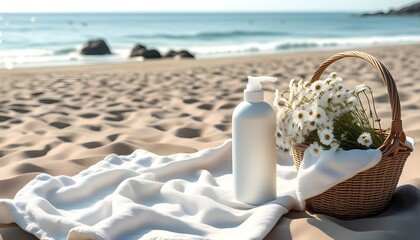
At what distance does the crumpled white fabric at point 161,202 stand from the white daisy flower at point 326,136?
0.15ft

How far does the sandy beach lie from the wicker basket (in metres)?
0.05

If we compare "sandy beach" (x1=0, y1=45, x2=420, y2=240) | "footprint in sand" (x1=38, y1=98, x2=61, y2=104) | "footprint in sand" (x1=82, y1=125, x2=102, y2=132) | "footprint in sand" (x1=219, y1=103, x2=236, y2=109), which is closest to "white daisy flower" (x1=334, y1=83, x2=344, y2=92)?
"sandy beach" (x1=0, y1=45, x2=420, y2=240)

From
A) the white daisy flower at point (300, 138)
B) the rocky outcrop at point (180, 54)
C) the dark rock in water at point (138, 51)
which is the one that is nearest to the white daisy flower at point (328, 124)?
the white daisy flower at point (300, 138)

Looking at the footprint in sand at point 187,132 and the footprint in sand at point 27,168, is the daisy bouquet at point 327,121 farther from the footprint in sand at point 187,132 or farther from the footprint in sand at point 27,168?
the footprint in sand at point 187,132

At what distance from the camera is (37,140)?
3477 millimetres

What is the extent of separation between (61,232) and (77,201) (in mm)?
367

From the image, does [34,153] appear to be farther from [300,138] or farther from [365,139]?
[365,139]

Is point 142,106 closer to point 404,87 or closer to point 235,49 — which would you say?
point 404,87

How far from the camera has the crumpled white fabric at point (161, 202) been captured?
6.10 ft

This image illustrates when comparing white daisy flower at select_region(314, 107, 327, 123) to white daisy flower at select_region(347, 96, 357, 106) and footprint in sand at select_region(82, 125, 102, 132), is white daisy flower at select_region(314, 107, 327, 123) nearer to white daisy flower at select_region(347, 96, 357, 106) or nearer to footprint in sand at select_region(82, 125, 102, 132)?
white daisy flower at select_region(347, 96, 357, 106)

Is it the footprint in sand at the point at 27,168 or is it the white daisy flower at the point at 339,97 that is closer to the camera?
the white daisy flower at the point at 339,97

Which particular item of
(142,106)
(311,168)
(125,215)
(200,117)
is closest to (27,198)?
(125,215)

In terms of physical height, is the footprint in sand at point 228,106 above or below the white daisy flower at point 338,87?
below

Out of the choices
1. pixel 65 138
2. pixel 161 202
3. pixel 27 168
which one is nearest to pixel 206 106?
pixel 65 138
